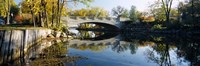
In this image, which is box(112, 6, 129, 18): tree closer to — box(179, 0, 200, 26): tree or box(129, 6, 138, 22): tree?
box(129, 6, 138, 22): tree

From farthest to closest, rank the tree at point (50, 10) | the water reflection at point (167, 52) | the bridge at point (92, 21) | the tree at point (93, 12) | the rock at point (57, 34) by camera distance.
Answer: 1. the tree at point (93, 12)
2. the bridge at point (92, 21)
3. the tree at point (50, 10)
4. the rock at point (57, 34)
5. the water reflection at point (167, 52)

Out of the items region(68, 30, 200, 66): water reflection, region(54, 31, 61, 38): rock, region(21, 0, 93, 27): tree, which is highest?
region(21, 0, 93, 27): tree

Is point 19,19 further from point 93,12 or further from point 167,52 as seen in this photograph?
point 167,52

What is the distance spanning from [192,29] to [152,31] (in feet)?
46.6

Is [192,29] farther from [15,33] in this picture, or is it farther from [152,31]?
[15,33]

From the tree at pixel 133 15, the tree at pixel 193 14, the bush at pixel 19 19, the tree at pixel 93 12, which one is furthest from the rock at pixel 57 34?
the tree at pixel 93 12

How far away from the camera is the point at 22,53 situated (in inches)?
799

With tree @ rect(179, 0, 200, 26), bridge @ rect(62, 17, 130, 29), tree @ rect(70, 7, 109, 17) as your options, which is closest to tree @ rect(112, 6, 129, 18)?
tree @ rect(70, 7, 109, 17)

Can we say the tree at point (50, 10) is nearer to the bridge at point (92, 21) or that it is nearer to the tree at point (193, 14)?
the tree at point (193, 14)

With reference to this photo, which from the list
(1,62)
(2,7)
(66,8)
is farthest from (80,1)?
(1,62)

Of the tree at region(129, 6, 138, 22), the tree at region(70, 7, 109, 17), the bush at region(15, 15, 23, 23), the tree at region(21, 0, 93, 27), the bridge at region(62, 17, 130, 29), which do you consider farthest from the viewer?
the tree at region(70, 7, 109, 17)

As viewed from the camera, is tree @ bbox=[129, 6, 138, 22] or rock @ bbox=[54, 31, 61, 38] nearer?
rock @ bbox=[54, 31, 61, 38]

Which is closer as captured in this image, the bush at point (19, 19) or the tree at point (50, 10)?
the tree at point (50, 10)

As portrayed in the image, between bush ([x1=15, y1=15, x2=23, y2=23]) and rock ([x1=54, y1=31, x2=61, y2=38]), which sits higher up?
bush ([x1=15, y1=15, x2=23, y2=23])
